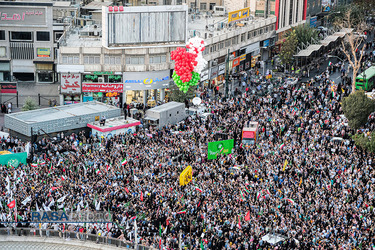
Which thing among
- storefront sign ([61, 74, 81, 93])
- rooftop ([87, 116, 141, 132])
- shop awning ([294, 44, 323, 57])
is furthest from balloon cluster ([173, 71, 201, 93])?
shop awning ([294, 44, 323, 57])

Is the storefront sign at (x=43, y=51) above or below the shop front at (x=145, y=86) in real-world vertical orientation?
above

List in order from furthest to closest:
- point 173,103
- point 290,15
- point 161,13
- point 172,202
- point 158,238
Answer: point 290,15, point 161,13, point 173,103, point 172,202, point 158,238

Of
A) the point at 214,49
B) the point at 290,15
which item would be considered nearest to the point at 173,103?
the point at 214,49

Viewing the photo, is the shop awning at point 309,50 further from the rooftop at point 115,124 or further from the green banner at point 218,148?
the green banner at point 218,148

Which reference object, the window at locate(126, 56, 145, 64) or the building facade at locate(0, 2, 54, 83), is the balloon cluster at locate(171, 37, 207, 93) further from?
the building facade at locate(0, 2, 54, 83)

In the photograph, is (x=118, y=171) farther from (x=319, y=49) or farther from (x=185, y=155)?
(x=319, y=49)

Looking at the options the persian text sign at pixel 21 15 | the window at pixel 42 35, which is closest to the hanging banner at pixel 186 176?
the window at pixel 42 35
